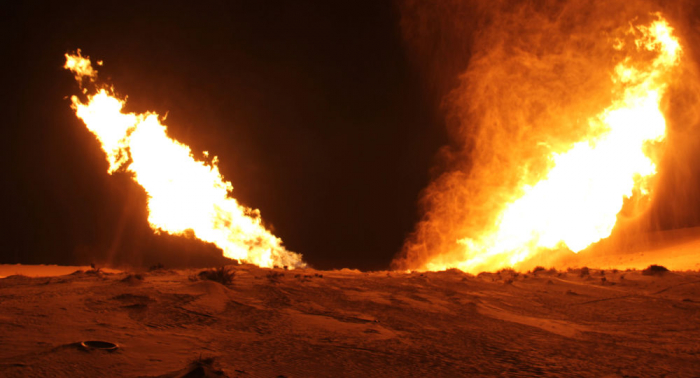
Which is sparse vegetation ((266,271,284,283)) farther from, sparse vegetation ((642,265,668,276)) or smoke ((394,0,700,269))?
sparse vegetation ((642,265,668,276))

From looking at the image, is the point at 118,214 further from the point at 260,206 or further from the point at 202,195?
the point at 260,206

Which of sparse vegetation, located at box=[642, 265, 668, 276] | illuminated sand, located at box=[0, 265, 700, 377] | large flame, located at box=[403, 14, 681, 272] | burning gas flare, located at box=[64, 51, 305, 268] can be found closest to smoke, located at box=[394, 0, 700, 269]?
large flame, located at box=[403, 14, 681, 272]

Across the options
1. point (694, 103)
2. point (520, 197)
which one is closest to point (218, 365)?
point (520, 197)

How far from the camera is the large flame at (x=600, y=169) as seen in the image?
14.3 m

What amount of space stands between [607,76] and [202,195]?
1555 cm

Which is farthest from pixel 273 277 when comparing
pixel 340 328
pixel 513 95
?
pixel 513 95

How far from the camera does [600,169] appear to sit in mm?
14367

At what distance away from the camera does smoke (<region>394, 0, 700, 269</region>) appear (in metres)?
14.9

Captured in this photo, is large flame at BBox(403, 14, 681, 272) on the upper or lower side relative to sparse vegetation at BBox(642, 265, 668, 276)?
upper

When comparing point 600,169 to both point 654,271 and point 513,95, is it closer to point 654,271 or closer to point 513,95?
point 513,95

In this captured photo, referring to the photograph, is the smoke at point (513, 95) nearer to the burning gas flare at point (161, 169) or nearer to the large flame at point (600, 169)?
the large flame at point (600, 169)

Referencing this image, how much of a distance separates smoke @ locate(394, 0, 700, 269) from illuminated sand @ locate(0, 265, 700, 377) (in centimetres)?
793

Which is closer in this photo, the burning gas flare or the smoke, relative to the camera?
the burning gas flare

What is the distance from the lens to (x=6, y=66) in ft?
45.2
